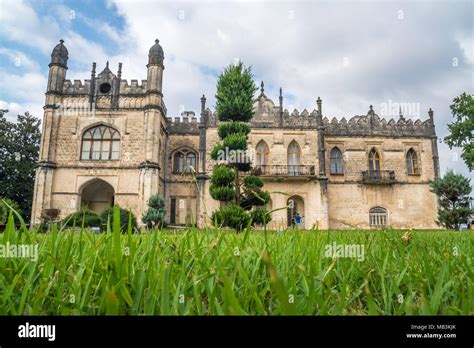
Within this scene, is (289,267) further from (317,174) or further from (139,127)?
(317,174)

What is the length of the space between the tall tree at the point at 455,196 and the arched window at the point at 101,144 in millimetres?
18160

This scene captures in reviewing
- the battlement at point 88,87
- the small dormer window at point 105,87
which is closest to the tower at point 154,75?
the battlement at point 88,87

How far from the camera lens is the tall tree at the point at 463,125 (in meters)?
18.7

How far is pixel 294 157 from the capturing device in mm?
22266

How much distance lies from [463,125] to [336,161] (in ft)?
26.3

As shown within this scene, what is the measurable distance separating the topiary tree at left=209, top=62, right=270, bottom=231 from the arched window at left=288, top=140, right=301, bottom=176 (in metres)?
8.02

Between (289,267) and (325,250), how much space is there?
0.53m

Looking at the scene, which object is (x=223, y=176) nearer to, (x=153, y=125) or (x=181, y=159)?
(x=153, y=125)

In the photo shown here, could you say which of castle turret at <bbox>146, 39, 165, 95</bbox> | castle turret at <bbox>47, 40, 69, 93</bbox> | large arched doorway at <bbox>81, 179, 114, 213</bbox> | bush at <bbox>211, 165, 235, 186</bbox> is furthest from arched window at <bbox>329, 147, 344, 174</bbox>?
castle turret at <bbox>47, 40, 69, 93</bbox>

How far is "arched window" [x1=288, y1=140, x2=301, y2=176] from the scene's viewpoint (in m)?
21.7

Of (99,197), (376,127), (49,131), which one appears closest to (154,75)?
(49,131)

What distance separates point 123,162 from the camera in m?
18.8

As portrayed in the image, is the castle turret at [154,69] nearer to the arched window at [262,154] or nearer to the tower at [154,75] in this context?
the tower at [154,75]
